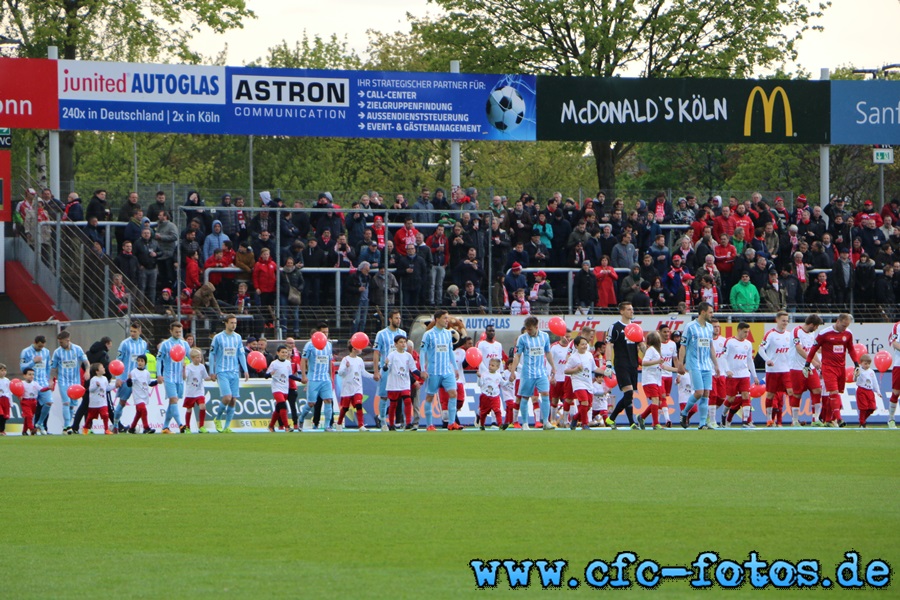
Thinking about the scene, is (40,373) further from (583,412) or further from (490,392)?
(583,412)

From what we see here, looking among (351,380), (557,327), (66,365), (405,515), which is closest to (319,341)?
(351,380)

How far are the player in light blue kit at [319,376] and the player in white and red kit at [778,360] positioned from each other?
8.07 meters

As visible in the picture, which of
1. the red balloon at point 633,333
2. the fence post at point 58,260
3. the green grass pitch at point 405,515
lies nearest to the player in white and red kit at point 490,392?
the red balloon at point 633,333

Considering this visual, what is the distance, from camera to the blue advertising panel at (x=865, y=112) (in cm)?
3841

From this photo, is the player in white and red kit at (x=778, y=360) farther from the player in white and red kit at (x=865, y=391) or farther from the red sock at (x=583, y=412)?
the red sock at (x=583, y=412)

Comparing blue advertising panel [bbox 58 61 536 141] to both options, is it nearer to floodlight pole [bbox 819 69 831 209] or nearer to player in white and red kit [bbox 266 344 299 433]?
floodlight pole [bbox 819 69 831 209]

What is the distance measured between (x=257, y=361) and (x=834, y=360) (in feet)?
35.1

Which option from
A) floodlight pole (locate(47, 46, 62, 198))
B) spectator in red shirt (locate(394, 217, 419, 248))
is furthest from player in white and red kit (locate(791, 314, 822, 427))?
floodlight pole (locate(47, 46, 62, 198))

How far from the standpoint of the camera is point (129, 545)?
891 cm

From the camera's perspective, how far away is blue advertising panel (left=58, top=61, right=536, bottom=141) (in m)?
33.6

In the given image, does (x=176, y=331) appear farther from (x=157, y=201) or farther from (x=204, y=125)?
(x=204, y=125)

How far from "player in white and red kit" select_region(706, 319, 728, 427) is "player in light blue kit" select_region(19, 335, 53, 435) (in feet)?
40.4

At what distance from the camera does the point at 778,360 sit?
25.2 meters

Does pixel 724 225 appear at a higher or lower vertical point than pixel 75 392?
higher
